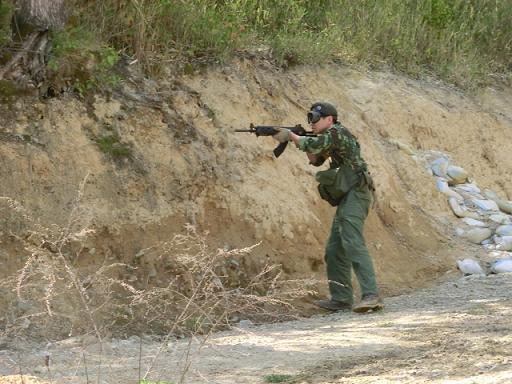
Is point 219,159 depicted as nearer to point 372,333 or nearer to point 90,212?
point 90,212

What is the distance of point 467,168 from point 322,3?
2.78m

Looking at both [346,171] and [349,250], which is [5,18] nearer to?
[346,171]

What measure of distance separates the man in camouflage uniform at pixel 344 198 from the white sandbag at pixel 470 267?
2.17 metres

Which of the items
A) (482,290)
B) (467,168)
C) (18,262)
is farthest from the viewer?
(467,168)

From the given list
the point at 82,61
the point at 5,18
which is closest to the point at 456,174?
the point at 82,61

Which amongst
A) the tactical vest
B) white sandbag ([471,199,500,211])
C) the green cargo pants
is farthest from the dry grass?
white sandbag ([471,199,500,211])

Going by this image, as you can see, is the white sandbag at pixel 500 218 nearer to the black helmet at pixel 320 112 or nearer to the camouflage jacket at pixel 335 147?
the camouflage jacket at pixel 335 147

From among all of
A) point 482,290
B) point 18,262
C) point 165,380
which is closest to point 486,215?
point 482,290

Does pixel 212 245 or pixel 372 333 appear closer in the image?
pixel 372 333

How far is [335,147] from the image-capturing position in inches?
336

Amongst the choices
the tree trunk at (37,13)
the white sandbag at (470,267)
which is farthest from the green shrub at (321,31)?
the white sandbag at (470,267)

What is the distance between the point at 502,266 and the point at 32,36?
16.7 feet

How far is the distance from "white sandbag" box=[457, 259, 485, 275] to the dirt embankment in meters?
0.11

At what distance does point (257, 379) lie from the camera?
5926 millimetres
